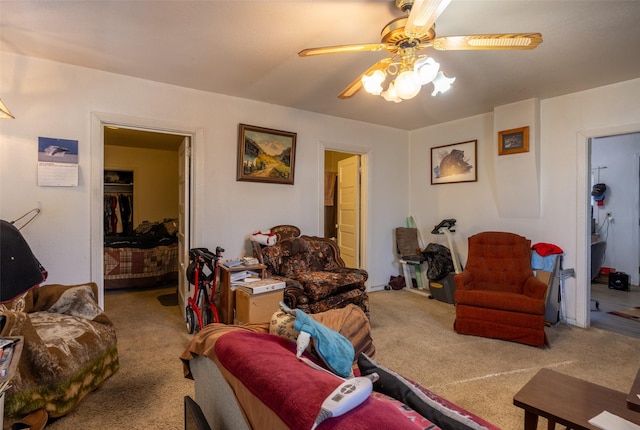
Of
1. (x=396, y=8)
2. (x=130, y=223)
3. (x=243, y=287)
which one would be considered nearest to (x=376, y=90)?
(x=396, y=8)

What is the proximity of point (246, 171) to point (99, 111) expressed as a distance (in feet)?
4.91

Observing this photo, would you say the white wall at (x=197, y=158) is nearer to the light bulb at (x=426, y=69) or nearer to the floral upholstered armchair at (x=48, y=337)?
the floral upholstered armchair at (x=48, y=337)

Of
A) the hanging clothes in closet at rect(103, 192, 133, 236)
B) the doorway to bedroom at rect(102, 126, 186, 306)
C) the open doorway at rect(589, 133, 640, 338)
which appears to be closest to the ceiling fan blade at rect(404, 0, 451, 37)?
the doorway to bedroom at rect(102, 126, 186, 306)

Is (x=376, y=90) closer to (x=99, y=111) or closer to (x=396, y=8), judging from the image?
(x=396, y=8)

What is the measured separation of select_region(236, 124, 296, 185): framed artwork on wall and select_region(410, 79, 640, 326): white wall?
8.33 ft

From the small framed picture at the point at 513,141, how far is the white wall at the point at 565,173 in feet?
0.37

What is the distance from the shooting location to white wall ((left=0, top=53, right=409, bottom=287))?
267cm

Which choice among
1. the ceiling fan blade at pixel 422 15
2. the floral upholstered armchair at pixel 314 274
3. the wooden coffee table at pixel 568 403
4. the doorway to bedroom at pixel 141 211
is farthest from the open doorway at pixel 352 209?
the wooden coffee table at pixel 568 403

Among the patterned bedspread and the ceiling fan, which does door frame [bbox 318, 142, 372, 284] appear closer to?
the ceiling fan

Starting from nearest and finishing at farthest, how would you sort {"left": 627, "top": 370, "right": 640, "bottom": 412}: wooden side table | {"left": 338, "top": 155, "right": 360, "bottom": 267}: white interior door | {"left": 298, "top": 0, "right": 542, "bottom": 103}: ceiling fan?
1. {"left": 627, "top": 370, "right": 640, "bottom": 412}: wooden side table
2. {"left": 298, "top": 0, "right": 542, "bottom": 103}: ceiling fan
3. {"left": 338, "top": 155, "right": 360, "bottom": 267}: white interior door

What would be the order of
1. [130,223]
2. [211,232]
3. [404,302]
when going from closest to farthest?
1. [211,232]
2. [404,302]
3. [130,223]

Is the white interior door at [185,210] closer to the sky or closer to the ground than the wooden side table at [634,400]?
closer to the sky

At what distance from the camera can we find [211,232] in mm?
3543

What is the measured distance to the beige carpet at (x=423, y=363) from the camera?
197 cm
